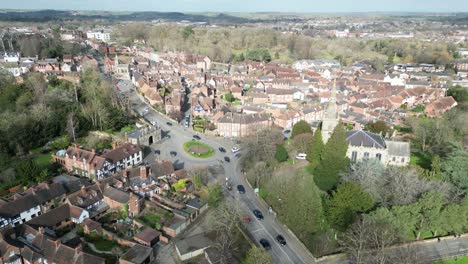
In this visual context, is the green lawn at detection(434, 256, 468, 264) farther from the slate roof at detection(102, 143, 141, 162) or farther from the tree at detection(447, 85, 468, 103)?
the tree at detection(447, 85, 468, 103)

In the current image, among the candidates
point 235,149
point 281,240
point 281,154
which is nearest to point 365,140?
point 281,154

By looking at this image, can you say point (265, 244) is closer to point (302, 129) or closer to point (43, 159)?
point (302, 129)

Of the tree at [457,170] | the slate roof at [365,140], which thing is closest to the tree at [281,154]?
the slate roof at [365,140]

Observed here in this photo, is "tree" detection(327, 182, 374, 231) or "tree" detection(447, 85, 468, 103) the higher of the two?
"tree" detection(447, 85, 468, 103)

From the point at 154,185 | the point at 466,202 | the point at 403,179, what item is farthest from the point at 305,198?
the point at 154,185

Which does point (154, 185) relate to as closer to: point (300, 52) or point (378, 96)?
point (378, 96)

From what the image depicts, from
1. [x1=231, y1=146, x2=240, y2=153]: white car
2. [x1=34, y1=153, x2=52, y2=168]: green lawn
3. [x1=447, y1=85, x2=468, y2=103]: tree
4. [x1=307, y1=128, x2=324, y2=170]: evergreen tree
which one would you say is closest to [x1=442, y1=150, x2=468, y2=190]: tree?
[x1=307, y1=128, x2=324, y2=170]: evergreen tree

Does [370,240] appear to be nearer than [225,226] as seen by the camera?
Yes
